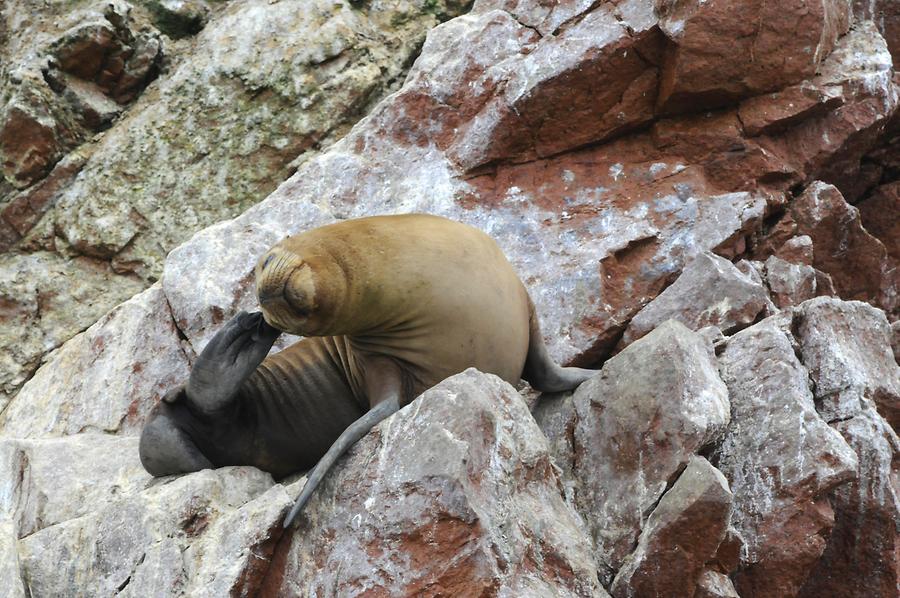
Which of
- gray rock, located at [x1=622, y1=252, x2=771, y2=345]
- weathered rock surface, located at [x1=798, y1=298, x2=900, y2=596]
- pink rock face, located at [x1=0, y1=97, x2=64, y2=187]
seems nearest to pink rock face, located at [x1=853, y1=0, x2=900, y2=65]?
gray rock, located at [x1=622, y1=252, x2=771, y2=345]

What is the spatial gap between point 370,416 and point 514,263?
2001mm

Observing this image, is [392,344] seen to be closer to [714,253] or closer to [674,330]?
[674,330]

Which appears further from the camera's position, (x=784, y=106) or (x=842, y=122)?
(x=842, y=122)

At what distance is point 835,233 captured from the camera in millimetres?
6512

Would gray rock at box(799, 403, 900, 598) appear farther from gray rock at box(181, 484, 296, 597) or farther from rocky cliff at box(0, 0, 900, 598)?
gray rock at box(181, 484, 296, 597)

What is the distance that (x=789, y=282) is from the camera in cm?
581

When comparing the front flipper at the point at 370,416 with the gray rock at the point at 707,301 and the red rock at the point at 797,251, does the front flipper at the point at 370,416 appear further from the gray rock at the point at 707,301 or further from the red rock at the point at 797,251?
the red rock at the point at 797,251

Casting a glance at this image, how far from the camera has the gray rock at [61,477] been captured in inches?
207

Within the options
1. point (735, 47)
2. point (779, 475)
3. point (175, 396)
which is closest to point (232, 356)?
point (175, 396)

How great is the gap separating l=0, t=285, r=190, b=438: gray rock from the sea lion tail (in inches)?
89.6

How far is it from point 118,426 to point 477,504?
3094 mm

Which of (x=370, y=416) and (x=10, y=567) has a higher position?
(x=370, y=416)

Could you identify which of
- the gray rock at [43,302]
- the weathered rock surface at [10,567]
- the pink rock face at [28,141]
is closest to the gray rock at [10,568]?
the weathered rock surface at [10,567]

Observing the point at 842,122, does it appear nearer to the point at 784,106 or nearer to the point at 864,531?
the point at 784,106
